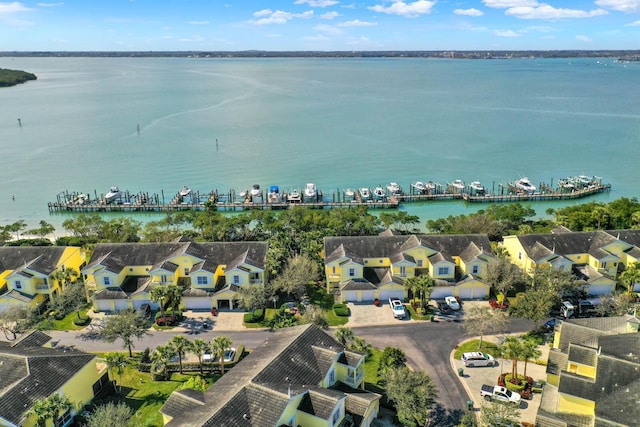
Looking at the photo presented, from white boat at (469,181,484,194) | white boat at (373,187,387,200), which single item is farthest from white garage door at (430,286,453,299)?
white boat at (469,181,484,194)

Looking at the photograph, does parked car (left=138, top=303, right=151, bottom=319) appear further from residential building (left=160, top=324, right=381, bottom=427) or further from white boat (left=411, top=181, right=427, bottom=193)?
white boat (left=411, top=181, right=427, bottom=193)

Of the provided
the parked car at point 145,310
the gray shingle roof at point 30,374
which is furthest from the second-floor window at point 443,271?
the gray shingle roof at point 30,374

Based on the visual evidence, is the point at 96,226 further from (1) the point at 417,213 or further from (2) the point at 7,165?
(2) the point at 7,165

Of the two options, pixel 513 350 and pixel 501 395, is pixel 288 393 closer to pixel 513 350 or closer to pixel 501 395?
pixel 501 395

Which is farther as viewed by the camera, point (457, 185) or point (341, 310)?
point (457, 185)

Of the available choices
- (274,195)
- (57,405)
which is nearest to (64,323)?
(57,405)
